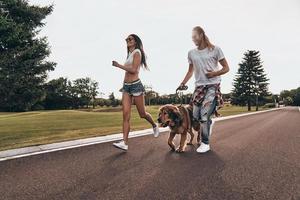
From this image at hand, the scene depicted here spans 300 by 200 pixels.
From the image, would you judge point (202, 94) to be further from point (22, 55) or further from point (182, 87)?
point (22, 55)


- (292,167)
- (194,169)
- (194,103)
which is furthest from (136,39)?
(292,167)

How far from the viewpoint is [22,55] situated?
1784 cm

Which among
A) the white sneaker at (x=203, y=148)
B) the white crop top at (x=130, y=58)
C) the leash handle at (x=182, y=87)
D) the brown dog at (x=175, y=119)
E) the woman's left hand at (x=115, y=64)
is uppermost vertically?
the white crop top at (x=130, y=58)

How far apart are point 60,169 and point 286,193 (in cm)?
287

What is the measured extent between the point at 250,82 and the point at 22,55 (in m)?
59.2

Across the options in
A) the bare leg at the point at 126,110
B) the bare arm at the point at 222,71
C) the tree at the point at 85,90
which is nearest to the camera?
the bare arm at the point at 222,71

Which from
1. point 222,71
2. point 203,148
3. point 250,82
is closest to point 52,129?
point 203,148

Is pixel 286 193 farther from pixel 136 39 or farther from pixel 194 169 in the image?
pixel 136 39

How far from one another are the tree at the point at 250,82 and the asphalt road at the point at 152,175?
63.6m

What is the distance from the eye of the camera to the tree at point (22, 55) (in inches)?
663

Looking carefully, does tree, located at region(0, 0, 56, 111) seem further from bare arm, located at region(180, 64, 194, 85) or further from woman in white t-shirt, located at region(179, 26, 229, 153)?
woman in white t-shirt, located at region(179, 26, 229, 153)

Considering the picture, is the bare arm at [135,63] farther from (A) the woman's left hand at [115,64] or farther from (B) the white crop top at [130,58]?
(A) the woman's left hand at [115,64]

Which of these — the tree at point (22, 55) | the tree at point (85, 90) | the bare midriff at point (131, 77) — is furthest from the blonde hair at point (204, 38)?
the tree at point (85, 90)

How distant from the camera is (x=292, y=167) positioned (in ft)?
12.8
